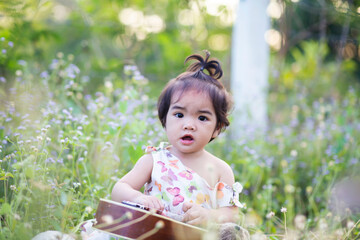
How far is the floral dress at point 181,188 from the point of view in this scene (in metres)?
1.86

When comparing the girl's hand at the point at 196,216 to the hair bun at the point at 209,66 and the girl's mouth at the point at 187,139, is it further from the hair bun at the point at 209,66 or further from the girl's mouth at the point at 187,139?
the hair bun at the point at 209,66

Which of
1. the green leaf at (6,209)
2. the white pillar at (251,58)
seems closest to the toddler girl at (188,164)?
the green leaf at (6,209)

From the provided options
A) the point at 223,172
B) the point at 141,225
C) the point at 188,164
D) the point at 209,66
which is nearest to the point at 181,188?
the point at 188,164

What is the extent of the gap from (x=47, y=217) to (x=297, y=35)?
5.29 meters

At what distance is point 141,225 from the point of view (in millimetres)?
1536

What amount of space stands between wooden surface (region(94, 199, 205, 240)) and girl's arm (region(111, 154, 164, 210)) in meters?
0.18

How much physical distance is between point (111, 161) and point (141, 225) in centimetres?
100

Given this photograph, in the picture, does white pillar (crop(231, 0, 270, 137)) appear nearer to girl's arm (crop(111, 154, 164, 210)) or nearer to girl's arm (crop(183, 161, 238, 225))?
girl's arm (crop(183, 161, 238, 225))

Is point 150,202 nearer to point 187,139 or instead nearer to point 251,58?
point 187,139

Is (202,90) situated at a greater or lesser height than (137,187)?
greater

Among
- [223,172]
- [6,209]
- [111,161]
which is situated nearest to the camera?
[6,209]

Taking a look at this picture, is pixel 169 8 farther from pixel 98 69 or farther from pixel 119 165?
pixel 119 165

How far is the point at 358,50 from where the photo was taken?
21.9ft

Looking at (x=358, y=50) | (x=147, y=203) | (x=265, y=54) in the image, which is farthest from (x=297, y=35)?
(x=147, y=203)
